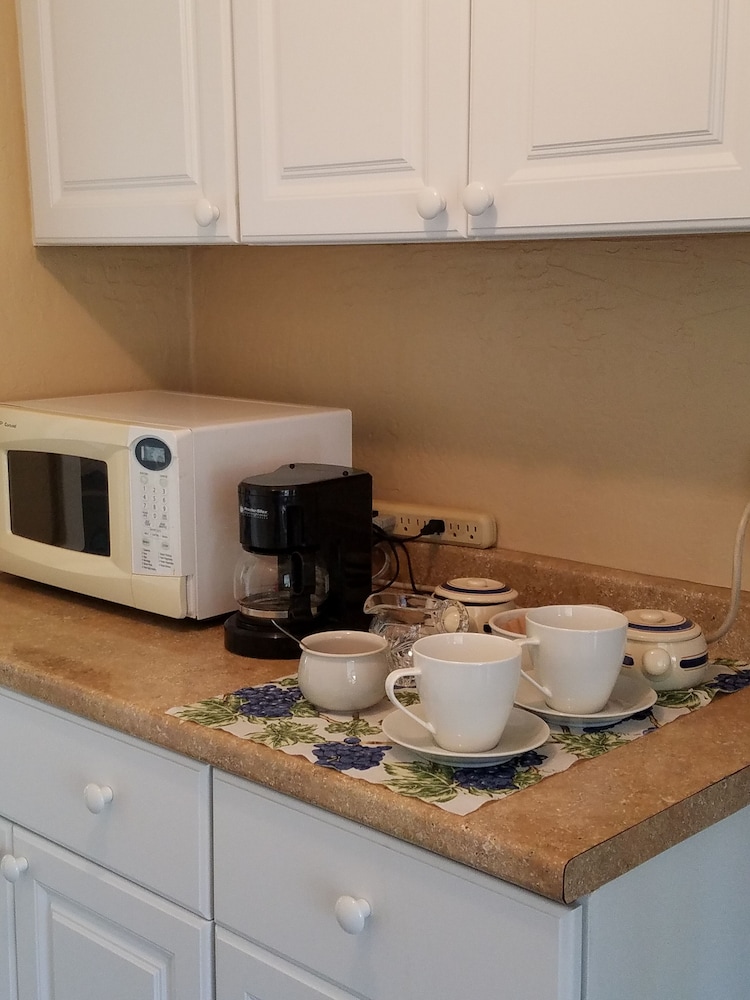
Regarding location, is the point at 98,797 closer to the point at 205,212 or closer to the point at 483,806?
the point at 483,806

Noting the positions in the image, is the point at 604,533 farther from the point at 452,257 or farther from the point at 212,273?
the point at 212,273

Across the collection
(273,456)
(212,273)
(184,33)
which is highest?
(184,33)

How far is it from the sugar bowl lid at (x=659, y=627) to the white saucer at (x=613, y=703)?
50 millimetres

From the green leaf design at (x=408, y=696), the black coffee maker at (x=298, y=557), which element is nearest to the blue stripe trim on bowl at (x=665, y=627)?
the green leaf design at (x=408, y=696)

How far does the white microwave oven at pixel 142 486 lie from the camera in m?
1.51

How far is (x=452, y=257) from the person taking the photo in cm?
171

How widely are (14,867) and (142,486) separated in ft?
1.72

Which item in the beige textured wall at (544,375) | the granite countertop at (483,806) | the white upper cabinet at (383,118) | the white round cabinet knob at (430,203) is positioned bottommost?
the granite countertop at (483,806)

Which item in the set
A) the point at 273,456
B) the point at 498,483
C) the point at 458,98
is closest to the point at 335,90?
the point at 458,98

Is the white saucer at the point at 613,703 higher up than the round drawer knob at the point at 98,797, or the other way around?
the white saucer at the point at 613,703

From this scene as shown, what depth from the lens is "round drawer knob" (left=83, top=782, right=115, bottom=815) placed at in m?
1.29

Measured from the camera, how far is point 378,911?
40.9 inches

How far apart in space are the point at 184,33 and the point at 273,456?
1.97 feet

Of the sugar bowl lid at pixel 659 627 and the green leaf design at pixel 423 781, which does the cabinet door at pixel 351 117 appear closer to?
the sugar bowl lid at pixel 659 627
